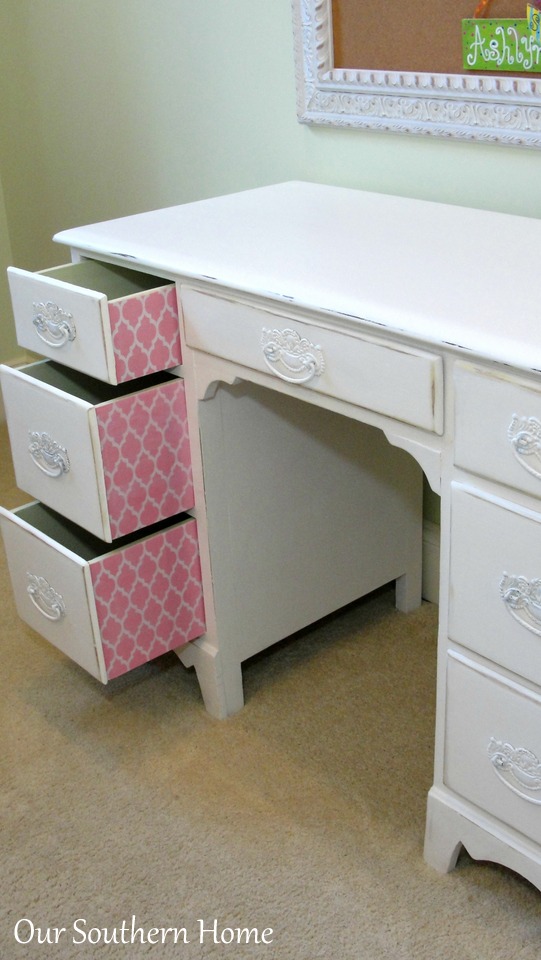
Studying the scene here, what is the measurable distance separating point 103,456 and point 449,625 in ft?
1.77

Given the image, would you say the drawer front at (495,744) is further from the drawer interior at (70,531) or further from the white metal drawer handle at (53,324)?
the white metal drawer handle at (53,324)

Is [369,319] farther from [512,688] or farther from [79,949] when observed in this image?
[79,949]

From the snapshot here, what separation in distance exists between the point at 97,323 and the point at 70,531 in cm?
45

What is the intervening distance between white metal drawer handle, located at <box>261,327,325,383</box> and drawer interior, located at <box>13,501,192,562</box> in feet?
1.41

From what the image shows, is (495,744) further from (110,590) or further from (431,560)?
(431,560)

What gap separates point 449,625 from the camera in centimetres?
124

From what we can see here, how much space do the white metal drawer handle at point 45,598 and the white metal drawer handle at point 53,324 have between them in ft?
1.22

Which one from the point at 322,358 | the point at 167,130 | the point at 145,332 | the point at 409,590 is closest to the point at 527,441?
the point at 322,358

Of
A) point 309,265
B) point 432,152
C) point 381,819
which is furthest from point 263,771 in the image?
point 432,152

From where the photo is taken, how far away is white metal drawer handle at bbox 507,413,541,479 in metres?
1.03

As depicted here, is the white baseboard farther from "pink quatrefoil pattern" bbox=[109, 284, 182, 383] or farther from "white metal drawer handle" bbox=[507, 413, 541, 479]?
"white metal drawer handle" bbox=[507, 413, 541, 479]

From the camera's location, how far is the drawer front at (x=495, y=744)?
120 cm

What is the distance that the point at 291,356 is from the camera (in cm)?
129

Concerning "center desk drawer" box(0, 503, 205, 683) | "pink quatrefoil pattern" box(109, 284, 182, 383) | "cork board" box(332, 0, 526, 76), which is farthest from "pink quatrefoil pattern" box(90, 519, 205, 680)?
"cork board" box(332, 0, 526, 76)
